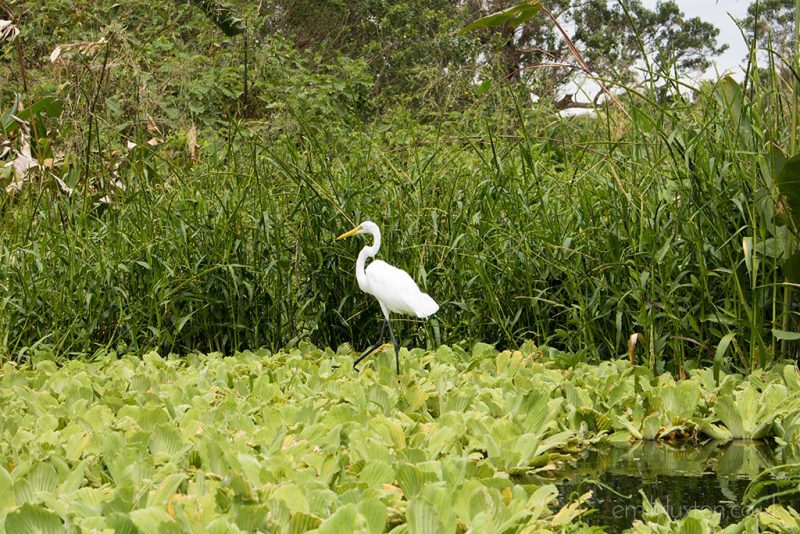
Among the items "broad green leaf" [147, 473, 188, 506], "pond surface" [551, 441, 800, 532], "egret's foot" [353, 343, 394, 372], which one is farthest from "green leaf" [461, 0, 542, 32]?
"broad green leaf" [147, 473, 188, 506]

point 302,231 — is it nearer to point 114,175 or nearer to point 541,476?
point 114,175

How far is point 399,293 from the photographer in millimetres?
3705

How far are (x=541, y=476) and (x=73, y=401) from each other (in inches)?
59.0

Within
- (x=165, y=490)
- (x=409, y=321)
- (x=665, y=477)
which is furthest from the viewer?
(x=409, y=321)

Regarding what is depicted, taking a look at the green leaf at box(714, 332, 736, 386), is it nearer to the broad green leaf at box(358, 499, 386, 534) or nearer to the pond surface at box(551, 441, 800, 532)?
the pond surface at box(551, 441, 800, 532)

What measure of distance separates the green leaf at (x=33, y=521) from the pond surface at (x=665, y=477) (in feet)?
3.32

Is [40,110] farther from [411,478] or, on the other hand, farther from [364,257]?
[411,478]

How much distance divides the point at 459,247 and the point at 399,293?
57cm

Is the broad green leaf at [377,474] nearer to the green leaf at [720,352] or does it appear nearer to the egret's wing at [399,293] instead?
the green leaf at [720,352]

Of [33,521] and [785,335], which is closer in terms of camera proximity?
[33,521]

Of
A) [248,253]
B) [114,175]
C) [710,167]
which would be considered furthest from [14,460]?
[114,175]

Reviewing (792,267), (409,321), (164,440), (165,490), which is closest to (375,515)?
(165,490)

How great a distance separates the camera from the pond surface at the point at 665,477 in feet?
7.26

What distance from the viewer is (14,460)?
2.30 meters
